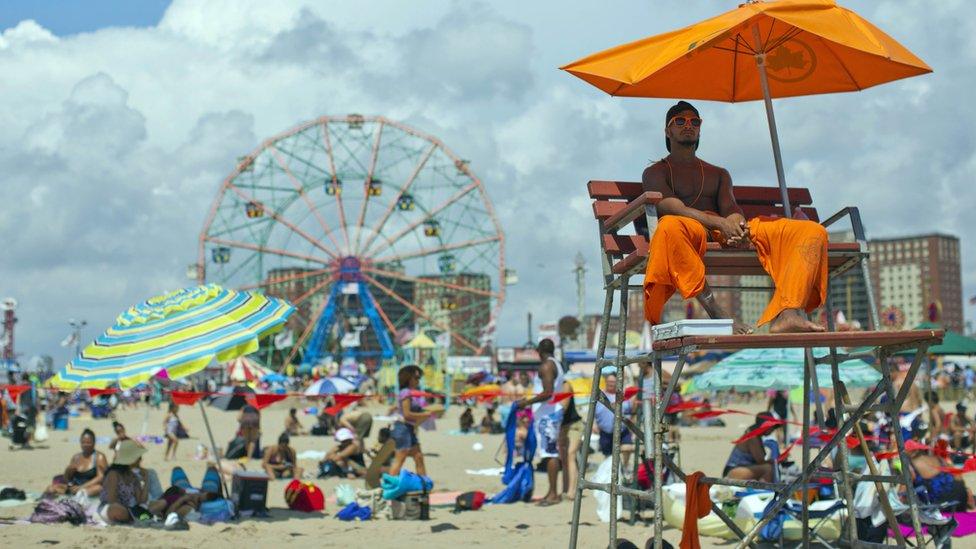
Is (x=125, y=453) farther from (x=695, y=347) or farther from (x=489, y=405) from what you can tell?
(x=489, y=405)

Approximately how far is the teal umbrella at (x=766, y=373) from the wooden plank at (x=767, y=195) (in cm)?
395

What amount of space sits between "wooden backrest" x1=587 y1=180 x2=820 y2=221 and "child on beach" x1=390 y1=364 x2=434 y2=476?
5.64 metres

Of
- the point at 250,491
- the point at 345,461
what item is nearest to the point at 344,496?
the point at 250,491

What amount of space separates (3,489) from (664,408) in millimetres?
8650

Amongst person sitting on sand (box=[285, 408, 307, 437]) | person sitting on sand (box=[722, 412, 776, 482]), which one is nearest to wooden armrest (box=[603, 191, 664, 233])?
person sitting on sand (box=[722, 412, 776, 482])

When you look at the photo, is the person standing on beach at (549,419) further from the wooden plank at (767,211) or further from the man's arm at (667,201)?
the man's arm at (667,201)

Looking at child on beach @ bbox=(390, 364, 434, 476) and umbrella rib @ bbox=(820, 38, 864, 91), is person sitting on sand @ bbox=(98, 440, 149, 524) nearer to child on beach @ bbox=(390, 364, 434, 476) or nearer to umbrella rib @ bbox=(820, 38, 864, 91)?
child on beach @ bbox=(390, 364, 434, 476)

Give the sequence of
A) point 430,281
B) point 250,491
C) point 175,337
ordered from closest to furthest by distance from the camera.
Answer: point 175,337, point 250,491, point 430,281

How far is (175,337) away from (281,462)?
574 centimetres

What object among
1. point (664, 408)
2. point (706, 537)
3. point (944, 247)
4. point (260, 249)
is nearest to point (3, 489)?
point (706, 537)

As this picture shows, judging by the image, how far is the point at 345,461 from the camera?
13906 millimetres

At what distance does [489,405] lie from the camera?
1005 inches

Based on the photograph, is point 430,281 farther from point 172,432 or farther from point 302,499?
point 302,499

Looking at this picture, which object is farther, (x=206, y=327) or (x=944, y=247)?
(x=944, y=247)
